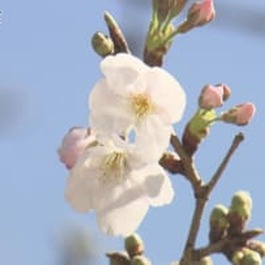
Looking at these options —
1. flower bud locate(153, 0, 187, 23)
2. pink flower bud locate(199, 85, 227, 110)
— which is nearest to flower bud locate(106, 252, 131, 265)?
pink flower bud locate(199, 85, 227, 110)

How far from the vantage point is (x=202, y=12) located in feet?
5.65

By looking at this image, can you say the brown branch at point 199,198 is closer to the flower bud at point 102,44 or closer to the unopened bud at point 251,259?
the unopened bud at point 251,259

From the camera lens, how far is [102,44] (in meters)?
1.64

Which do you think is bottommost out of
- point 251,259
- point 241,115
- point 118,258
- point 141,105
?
point 251,259

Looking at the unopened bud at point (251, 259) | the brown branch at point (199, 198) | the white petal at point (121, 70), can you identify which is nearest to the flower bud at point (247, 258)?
the unopened bud at point (251, 259)

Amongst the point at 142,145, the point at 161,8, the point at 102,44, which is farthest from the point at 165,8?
the point at 142,145

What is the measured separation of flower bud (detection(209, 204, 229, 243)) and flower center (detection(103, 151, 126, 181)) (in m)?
0.16

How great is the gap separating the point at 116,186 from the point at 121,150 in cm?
7

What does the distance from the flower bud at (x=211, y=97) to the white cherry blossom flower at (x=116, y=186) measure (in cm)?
13

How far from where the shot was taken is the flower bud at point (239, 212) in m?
1.63

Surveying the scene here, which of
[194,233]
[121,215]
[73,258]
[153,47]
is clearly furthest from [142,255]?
[73,258]

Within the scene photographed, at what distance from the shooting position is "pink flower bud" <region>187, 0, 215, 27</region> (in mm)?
1720

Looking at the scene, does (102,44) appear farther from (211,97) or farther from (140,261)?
(140,261)

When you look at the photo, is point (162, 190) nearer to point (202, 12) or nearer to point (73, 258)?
point (202, 12)
